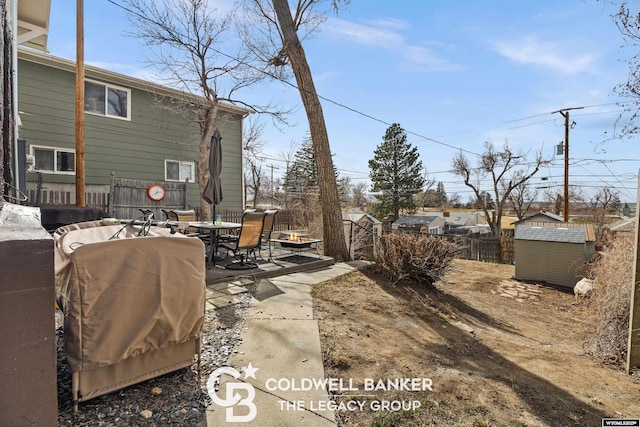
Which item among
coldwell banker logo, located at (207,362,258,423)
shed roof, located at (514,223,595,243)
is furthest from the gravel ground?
shed roof, located at (514,223,595,243)

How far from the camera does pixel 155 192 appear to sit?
9742mm

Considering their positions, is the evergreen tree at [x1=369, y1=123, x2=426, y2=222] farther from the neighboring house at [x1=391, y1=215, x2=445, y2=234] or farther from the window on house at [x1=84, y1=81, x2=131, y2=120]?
the window on house at [x1=84, y1=81, x2=131, y2=120]

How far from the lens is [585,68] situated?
27.4 feet

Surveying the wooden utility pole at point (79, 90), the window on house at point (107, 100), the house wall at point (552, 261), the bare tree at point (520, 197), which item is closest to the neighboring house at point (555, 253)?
the house wall at point (552, 261)

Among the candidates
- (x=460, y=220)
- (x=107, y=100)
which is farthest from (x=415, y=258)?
(x=460, y=220)

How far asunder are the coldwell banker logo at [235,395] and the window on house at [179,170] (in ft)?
34.6

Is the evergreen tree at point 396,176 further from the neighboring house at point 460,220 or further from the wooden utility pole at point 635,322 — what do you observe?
the wooden utility pole at point 635,322

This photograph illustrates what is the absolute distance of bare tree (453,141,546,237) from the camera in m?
23.9

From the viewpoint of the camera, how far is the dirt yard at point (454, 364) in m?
2.15

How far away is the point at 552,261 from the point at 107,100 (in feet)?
50.1

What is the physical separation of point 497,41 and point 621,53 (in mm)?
5650

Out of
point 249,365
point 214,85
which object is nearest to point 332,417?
point 249,365

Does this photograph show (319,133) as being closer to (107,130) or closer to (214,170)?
(214,170)

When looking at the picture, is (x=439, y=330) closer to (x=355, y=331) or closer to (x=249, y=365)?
(x=355, y=331)
